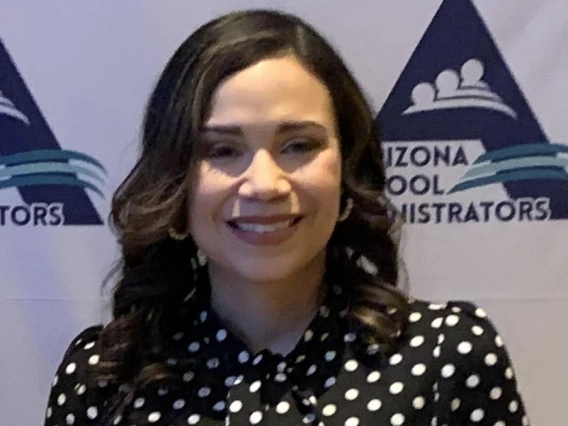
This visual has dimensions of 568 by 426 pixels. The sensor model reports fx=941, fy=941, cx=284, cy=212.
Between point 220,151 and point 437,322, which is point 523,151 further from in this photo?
point 220,151

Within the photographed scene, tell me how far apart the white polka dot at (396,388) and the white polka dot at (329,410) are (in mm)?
63

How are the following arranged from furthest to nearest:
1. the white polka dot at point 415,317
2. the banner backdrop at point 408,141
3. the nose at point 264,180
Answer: the banner backdrop at point 408,141
the white polka dot at point 415,317
the nose at point 264,180

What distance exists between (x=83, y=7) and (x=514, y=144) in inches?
27.4

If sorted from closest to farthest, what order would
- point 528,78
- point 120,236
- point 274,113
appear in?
point 274,113, point 120,236, point 528,78

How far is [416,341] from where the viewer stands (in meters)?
1.04

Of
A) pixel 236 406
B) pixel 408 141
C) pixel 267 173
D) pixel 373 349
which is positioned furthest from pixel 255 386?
pixel 408 141

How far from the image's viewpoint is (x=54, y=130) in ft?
4.83

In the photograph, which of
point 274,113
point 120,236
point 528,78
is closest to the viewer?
point 274,113

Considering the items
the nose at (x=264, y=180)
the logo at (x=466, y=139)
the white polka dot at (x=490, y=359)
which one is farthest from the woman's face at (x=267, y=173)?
the logo at (x=466, y=139)

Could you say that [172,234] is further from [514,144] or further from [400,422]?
[514,144]

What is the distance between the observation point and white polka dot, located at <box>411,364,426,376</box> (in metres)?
1.01

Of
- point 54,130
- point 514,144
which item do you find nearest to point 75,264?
point 54,130

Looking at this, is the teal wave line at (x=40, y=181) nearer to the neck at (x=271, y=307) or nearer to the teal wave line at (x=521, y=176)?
the neck at (x=271, y=307)

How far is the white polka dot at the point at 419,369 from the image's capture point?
39.9 inches
